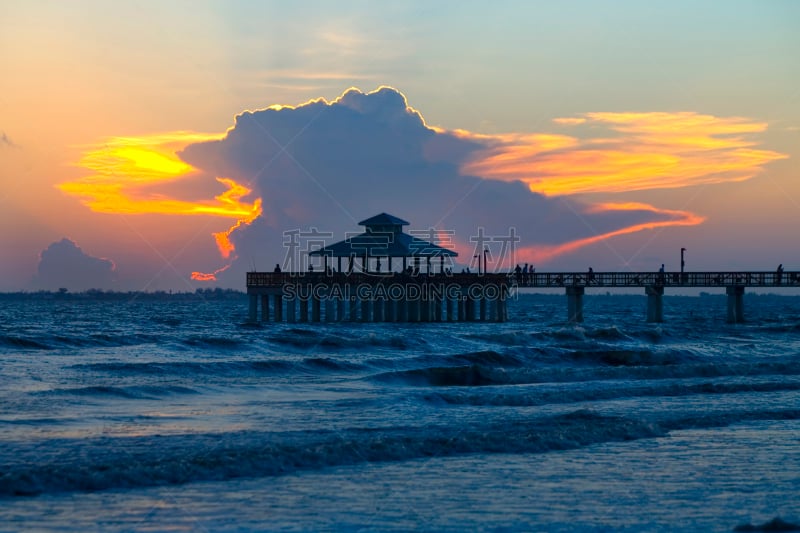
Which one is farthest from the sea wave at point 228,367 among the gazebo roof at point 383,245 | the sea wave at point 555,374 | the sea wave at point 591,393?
the gazebo roof at point 383,245

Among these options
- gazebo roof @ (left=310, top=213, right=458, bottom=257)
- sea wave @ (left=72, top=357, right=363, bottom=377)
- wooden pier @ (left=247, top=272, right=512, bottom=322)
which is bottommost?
sea wave @ (left=72, top=357, right=363, bottom=377)

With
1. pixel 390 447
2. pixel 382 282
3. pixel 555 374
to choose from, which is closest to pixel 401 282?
pixel 382 282

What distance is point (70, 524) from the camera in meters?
12.0

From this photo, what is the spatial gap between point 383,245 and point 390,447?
144 feet

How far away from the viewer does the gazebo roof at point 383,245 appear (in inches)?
2360

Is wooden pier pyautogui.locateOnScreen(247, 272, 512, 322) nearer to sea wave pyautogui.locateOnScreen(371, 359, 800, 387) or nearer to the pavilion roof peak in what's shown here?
the pavilion roof peak

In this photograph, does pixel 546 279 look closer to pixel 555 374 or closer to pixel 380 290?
pixel 380 290

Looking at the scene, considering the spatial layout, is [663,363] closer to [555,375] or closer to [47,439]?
[555,375]

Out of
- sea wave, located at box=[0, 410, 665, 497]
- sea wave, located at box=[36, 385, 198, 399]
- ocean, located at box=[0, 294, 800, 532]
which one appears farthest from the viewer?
sea wave, located at box=[36, 385, 198, 399]

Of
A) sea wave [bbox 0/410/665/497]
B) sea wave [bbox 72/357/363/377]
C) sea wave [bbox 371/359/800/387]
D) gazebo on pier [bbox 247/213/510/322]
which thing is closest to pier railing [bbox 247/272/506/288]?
gazebo on pier [bbox 247/213/510/322]

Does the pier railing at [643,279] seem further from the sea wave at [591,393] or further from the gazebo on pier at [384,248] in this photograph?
the sea wave at [591,393]

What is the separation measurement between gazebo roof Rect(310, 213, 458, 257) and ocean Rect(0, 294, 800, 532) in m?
26.5

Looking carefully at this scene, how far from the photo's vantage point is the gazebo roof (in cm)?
5994

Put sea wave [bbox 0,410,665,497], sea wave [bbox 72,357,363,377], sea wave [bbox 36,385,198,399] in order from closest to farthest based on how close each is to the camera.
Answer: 1. sea wave [bbox 0,410,665,497]
2. sea wave [bbox 36,385,198,399]
3. sea wave [bbox 72,357,363,377]
